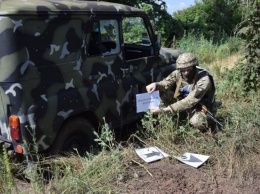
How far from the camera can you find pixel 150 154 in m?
4.12

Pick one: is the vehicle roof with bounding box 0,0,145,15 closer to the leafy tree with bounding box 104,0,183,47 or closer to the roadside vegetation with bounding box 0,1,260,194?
the roadside vegetation with bounding box 0,1,260,194

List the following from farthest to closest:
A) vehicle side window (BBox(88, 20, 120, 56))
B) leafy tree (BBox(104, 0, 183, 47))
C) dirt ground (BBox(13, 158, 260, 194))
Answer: leafy tree (BBox(104, 0, 183, 47)) → vehicle side window (BBox(88, 20, 120, 56)) → dirt ground (BBox(13, 158, 260, 194))

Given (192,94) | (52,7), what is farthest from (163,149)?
(52,7)

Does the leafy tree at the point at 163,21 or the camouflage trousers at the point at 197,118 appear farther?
the leafy tree at the point at 163,21

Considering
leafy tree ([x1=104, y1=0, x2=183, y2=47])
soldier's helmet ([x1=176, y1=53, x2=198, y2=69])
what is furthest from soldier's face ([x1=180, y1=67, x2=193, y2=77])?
leafy tree ([x1=104, y1=0, x2=183, y2=47])

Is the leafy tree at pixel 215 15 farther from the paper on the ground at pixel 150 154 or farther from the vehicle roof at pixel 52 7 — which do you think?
the paper on the ground at pixel 150 154

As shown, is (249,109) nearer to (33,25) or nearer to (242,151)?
(242,151)

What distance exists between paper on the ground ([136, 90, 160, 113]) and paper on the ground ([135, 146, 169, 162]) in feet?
1.76

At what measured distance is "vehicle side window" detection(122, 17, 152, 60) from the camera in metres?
5.41

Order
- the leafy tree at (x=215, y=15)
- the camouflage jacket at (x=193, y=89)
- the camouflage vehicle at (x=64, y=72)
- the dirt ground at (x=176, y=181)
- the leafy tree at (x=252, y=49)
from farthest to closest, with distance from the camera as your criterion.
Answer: the leafy tree at (x=215, y=15), the leafy tree at (x=252, y=49), the camouflage jacket at (x=193, y=89), the camouflage vehicle at (x=64, y=72), the dirt ground at (x=176, y=181)

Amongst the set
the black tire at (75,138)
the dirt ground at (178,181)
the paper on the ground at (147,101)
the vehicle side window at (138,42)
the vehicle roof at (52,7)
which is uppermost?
the vehicle roof at (52,7)

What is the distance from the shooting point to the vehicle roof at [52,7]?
3.72 meters

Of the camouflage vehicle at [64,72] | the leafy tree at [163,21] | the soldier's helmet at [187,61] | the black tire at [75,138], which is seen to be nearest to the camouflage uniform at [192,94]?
the soldier's helmet at [187,61]

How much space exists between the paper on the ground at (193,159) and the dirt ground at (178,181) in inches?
2.4
